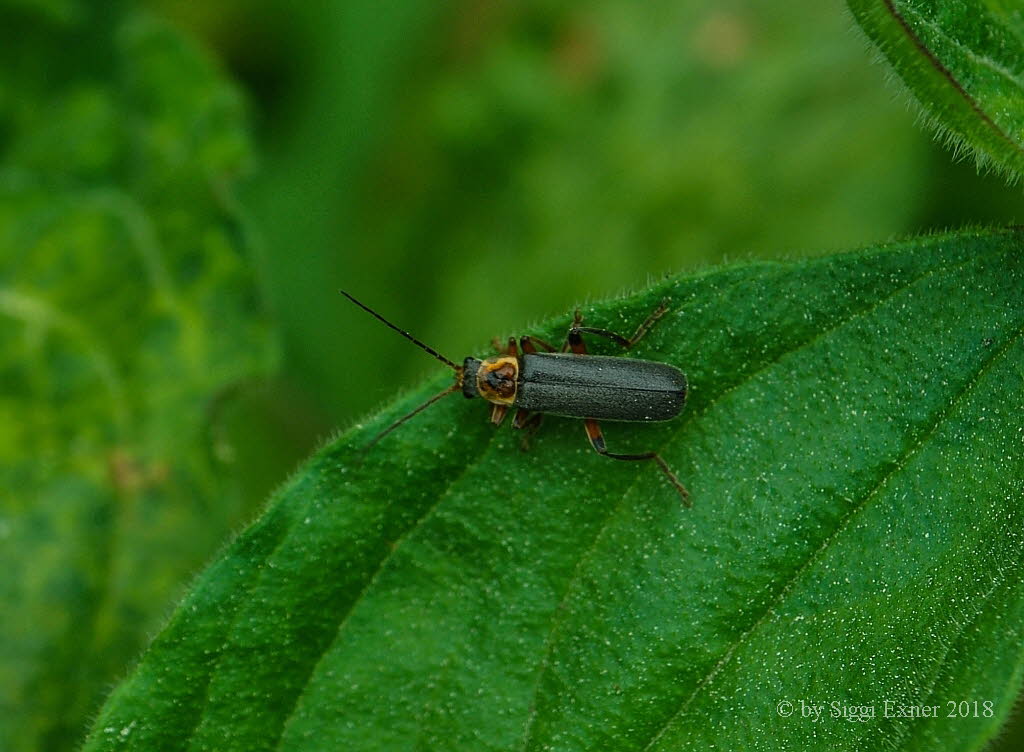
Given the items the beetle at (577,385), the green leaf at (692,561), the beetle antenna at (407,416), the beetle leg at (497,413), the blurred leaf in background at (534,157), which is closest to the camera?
the green leaf at (692,561)

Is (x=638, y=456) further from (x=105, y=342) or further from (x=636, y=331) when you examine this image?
(x=105, y=342)

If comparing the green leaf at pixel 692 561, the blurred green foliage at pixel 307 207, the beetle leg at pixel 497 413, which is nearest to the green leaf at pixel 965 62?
the green leaf at pixel 692 561

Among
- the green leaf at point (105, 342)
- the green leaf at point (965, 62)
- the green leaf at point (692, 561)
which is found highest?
the green leaf at point (105, 342)

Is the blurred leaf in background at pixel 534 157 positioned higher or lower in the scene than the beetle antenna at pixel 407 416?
higher

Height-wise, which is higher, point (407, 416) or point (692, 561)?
point (407, 416)

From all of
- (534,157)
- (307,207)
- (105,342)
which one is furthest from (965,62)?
(307,207)

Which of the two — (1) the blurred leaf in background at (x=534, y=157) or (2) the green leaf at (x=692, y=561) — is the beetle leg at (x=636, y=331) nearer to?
(2) the green leaf at (x=692, y=561)

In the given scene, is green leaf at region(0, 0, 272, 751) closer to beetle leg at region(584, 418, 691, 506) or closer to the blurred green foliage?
the blurred green foliage
